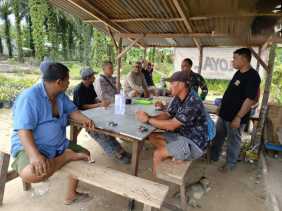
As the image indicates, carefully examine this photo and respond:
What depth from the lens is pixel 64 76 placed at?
1997 millimetres

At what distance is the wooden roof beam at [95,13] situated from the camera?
364 centimetres

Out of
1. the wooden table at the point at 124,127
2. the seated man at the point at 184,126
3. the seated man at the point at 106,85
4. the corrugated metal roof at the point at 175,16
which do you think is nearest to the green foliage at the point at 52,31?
the corrugated metal roof at the point at 175,16

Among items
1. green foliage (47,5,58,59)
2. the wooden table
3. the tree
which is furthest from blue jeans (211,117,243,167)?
the tree

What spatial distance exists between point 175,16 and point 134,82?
5.93 feet

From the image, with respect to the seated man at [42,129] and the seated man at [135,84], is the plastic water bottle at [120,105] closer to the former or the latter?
the seated man at [42,129]

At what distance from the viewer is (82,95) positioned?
3535 millimetres

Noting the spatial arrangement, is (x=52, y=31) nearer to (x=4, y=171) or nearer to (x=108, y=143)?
(x=108, y=143)

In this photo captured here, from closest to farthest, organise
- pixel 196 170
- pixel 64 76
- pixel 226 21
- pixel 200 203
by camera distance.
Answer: pixel 64 76 < pixel 200 203 < pixel 196 170 < pixel 226 21

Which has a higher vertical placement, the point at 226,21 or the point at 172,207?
the point at 226,21

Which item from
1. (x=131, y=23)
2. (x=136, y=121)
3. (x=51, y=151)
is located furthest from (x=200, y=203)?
(x=131, y=23)

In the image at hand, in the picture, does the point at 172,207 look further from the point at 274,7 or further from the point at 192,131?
the point at 274,7

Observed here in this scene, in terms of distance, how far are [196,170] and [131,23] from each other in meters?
3.05

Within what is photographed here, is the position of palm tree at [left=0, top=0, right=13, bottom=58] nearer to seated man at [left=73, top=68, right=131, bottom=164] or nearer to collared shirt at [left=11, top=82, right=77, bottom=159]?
seated man at [left=73, top=68, right=131, bottom=164]

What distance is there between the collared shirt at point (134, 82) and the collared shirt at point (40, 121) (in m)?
2.88
